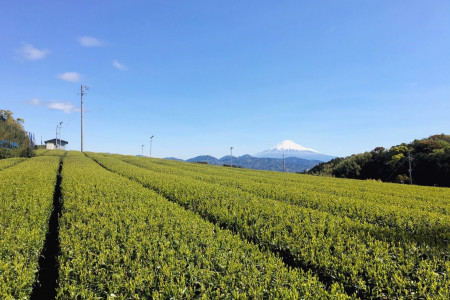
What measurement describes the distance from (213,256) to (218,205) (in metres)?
4.34

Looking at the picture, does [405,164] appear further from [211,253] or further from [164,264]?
[164,264]

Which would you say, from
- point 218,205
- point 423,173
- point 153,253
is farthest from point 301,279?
point 423,173

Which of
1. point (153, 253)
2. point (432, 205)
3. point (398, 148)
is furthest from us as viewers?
point (398, 148)

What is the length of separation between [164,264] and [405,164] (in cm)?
5430

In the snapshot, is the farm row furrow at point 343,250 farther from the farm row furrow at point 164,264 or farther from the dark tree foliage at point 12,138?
the dark tree foliage at point 12,138

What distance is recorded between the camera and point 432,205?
11.5 m

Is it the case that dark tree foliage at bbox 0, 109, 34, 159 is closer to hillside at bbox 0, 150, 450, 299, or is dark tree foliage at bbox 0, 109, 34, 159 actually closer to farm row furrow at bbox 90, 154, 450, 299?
hillside at bbox 0, 150, 450, 299

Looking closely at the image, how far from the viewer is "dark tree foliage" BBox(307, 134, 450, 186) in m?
39.6

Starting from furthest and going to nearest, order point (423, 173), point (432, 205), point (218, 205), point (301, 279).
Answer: point (423, 173) → point (432, 205) → point (218, 205) → point (301, 279)

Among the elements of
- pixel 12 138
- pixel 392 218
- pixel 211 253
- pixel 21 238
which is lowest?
pixel 392 218

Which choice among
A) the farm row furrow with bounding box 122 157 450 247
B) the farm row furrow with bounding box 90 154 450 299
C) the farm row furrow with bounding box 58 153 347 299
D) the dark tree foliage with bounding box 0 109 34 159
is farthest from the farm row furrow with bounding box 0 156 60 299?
the dark tree foliage with bounding box 0 109 34 159

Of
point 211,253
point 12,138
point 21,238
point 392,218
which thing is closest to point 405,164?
point 392,218

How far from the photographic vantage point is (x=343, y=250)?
559cm

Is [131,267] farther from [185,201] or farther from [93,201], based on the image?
[185,201]
